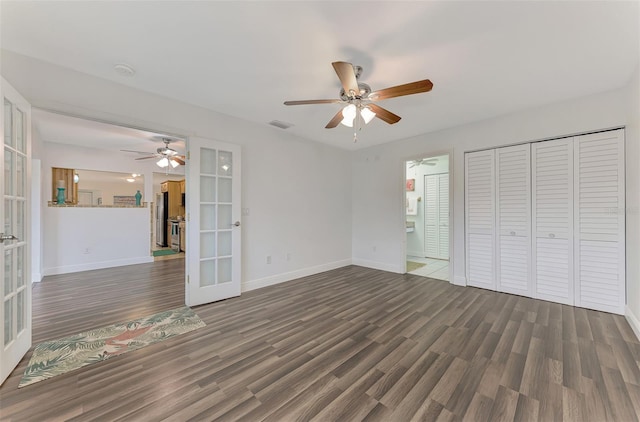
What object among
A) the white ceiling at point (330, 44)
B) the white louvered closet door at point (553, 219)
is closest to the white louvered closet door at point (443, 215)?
the white louvered closet door at point (553, 219)

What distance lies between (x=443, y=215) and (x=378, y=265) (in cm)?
229

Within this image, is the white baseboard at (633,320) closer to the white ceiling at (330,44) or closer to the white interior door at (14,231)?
the white ceiling at (330,44)

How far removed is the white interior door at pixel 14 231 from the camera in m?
1.80

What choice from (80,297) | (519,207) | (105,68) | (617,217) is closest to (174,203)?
(80,297)

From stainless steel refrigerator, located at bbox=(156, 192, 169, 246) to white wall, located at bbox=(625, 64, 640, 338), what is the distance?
1053 cm

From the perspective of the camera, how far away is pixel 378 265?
200 inches

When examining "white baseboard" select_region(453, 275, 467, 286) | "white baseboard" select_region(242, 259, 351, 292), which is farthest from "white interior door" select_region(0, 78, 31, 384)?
"white baseboard" select_region(453, 275, 467, 286)

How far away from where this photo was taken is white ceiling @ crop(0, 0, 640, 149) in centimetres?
171

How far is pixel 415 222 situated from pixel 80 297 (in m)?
6.74

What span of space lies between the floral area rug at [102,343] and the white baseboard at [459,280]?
374 cm

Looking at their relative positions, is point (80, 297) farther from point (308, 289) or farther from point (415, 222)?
point (415, 222)

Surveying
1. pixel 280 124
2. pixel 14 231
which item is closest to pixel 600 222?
pixel 280 124

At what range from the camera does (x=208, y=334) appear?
245 cm

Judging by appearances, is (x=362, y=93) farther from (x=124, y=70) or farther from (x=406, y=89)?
(x=124, y=70)
